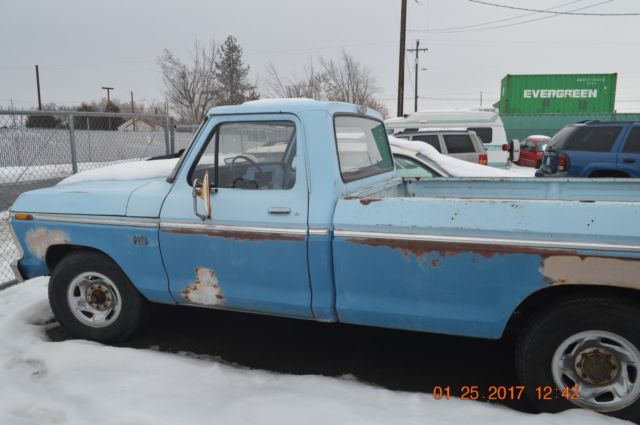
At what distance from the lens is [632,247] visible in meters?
2.40

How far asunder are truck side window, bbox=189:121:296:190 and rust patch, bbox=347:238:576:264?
2.60 ft

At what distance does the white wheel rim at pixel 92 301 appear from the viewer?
3871mm

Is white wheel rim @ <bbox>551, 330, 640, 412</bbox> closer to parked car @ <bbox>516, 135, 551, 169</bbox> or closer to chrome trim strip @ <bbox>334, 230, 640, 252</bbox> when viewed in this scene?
chrome trim strip @ <bbox>334, 230, 640, 252</bbox>

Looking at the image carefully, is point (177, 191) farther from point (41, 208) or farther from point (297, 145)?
point (41, 208)

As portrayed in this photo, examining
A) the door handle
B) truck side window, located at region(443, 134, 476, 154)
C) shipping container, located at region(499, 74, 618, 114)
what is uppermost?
shipping container, located at region(499, 74, 618, 114)

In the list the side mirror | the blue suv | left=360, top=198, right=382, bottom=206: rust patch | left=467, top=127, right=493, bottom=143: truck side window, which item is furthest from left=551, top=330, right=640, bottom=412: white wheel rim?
left=467, top=127, right=493, bottom=143: truck side window

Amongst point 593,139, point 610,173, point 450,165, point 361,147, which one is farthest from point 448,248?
point 593,139

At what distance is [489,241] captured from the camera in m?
2.67

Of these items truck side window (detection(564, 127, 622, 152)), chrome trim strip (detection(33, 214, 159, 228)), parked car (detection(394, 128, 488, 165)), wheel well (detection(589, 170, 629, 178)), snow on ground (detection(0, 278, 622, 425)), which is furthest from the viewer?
parked car (detection(394, 128, 488, 165))

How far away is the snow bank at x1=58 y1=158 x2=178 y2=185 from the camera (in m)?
3.92

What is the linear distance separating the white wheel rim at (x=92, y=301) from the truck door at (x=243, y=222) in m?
0.68

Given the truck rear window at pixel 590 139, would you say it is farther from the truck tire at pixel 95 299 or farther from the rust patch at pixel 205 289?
the truck tire at pixel 95 299

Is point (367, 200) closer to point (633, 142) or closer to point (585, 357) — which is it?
point (585, 357)

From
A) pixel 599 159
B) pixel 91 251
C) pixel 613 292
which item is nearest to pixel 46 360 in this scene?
pixel 91 251
